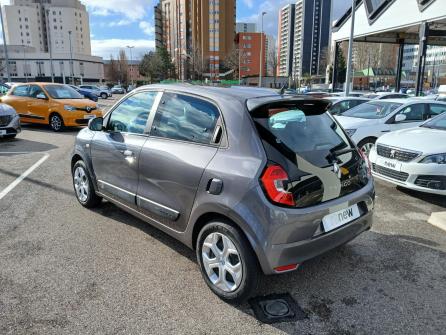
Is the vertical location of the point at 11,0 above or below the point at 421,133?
above

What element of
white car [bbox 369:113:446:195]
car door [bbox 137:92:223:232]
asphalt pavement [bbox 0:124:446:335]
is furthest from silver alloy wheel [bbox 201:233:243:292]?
white car [bbox 369:113:446:195]

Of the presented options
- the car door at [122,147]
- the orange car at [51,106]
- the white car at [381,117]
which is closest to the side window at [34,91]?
the orange car at [51,106]

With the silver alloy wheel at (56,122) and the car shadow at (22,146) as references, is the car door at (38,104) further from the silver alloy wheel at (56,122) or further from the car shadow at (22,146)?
the car shadow at (22,146)

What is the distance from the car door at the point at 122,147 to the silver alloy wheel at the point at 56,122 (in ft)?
30.3

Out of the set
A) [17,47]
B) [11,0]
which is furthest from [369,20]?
[11,0]

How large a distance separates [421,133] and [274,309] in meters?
4.78

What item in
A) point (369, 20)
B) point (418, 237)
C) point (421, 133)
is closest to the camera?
point (418, 237)

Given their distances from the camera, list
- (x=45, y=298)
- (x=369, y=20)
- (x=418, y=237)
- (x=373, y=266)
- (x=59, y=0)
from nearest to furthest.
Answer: (x=45, y=298), (x=373, y=266), (x=418, y=237), (x=369, y=20), (x=59, y=0)

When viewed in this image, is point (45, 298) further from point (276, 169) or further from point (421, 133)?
point (421, 133)

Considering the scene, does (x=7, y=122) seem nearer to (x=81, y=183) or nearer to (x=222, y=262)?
(x=81, y=183)

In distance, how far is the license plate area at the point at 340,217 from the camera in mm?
2984

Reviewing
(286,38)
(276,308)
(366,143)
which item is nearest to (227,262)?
(276,308)

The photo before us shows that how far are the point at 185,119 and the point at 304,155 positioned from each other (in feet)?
3.87

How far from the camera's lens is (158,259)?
12.3 ft
